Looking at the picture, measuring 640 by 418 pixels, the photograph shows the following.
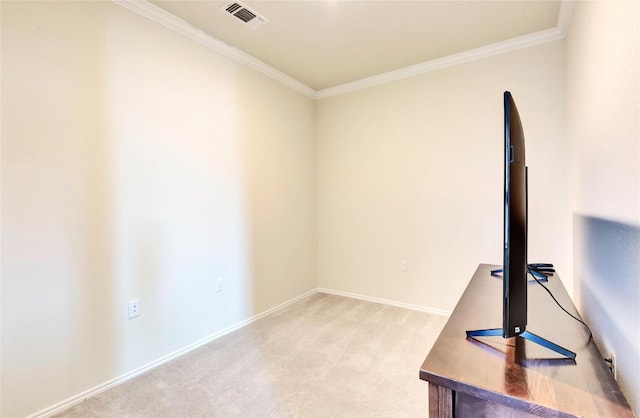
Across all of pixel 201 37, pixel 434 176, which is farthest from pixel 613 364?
pixel 201 37

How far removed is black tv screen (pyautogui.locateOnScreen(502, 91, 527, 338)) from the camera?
2.88 feet

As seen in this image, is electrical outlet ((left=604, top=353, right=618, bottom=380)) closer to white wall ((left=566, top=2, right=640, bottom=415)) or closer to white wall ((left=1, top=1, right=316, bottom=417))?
white wall ((left=566, top=2, right=640, bottom=415))

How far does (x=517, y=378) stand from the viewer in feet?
2.56

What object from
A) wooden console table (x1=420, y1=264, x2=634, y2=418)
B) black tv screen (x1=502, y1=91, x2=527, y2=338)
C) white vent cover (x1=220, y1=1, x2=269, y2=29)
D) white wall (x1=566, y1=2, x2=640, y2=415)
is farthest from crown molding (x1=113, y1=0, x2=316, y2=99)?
wooden console table (x1=420, y1=264, x2=634, y2=418)

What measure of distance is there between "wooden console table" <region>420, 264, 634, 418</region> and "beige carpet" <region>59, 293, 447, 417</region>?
0.94 metres

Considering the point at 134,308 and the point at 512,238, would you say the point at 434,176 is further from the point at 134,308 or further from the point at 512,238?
the point at 134,308

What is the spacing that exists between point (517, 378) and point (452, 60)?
2.91m

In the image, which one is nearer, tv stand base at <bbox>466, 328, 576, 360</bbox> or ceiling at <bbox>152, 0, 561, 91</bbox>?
tv stand base at <bbox>466, 328, 576, 360</bbox>

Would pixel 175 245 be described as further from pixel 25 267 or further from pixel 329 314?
pixel 329 314

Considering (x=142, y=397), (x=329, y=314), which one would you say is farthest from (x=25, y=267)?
(x=329, y=314)

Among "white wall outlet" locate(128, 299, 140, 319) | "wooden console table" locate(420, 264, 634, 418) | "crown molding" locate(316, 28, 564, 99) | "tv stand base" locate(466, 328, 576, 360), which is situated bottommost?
"white wall outlet" locate(128, 299, 140, 319)

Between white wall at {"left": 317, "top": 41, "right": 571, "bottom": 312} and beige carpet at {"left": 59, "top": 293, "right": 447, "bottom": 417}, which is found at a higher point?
white wall at {"left": 317, "top": 41, "right": 571, "bottom": 312}

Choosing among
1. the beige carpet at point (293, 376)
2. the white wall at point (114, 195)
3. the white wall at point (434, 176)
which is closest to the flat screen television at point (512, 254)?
the beige carpet at point (293, 376)

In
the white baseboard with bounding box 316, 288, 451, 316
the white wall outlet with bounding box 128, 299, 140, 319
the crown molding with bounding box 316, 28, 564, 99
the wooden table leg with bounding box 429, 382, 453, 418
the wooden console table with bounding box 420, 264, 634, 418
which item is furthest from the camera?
the white baseboard with bounding box 316, 288, 451, 316
